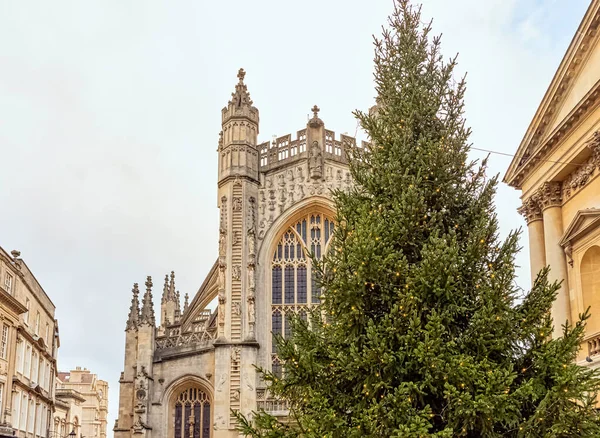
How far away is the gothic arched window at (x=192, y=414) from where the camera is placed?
2955cm

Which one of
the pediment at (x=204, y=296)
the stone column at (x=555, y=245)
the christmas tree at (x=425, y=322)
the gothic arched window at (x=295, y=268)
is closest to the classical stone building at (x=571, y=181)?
the stone column at (x=555, y=245)

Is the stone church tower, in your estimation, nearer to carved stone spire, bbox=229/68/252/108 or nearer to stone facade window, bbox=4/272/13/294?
carved stone spire, bbox=229/68/252/108

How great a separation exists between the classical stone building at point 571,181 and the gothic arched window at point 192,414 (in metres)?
14.4

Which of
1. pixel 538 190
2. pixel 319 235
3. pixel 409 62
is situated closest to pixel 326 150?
pixel 319 235

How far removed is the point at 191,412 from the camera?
97.9 ft

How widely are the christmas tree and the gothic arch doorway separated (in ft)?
54.2

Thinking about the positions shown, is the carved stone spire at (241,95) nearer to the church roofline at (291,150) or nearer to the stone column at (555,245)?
the church roofline at (291,150)

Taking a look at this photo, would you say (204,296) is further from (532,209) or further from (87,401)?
(87,401)

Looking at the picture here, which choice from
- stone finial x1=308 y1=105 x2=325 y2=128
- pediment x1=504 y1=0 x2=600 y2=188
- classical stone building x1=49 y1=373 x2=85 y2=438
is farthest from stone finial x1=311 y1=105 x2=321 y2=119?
classical stone building x1=49 y1=373 x2=85 y2=438

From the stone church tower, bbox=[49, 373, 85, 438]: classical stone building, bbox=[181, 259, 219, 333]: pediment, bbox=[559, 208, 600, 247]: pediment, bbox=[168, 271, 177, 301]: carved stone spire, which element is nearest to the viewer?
bbox=[559, 208, 600, 247]: pediment

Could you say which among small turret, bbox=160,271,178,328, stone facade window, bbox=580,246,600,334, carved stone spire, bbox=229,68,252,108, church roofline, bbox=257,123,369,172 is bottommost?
stone facade window, bbox=580,246,600,334

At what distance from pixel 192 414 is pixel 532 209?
15528 millimetres

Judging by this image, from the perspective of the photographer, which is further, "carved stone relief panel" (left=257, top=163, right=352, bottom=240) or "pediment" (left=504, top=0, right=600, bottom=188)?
"carved stone relief panel" (left=257, top=163, right=352, bottom=240)

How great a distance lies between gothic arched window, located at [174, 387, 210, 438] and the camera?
29547mm
